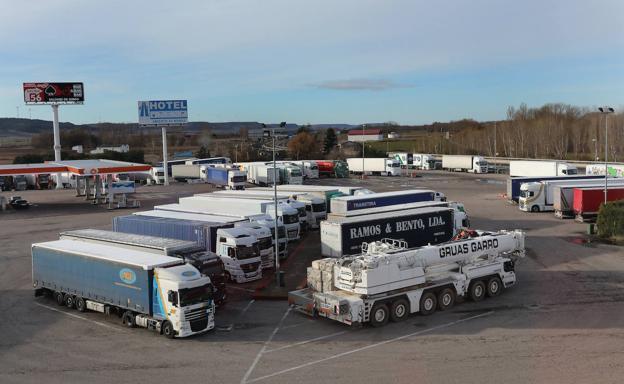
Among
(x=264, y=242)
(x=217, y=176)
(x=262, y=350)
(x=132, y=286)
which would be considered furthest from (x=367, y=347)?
(x=217, y=176)

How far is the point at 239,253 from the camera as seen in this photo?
1030 inches

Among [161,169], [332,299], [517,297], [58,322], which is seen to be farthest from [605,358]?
[161,169]

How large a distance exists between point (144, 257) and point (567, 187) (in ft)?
113

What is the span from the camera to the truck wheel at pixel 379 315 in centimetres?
1961

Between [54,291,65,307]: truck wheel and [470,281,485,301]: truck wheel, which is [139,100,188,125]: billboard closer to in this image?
[54,291,65,307]: truck wheel

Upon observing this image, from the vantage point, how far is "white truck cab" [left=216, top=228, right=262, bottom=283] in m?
26.1

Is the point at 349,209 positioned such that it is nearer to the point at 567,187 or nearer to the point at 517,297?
the point at 517,297

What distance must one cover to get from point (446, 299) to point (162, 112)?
66.9 meters

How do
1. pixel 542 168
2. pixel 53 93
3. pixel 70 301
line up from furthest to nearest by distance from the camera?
pixel 53 93, pixel 542 168, pixel 70 301

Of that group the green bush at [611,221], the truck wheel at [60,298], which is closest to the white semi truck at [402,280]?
the truck wheel at [60,298]

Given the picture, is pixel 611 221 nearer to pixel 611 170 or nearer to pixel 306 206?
pixel 306 206

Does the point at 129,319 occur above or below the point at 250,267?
below

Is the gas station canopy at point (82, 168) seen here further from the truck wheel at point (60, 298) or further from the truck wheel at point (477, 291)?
the truck wheel at point (477, 291)

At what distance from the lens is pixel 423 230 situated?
31.2 m
